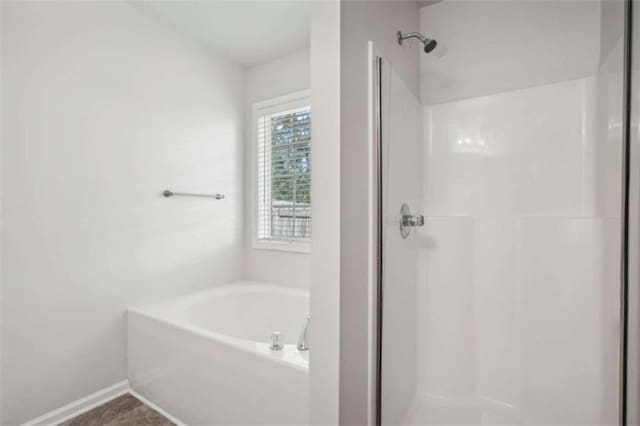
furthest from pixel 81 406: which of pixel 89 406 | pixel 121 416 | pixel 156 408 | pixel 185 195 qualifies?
pixel 185 195

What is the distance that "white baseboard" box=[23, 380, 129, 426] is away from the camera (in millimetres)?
1715

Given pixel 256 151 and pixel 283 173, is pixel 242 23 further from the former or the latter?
pixel 283 173

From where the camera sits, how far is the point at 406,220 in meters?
1.46

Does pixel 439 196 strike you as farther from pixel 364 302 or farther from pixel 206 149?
pixel 206 149

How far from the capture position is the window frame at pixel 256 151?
2.61 metres

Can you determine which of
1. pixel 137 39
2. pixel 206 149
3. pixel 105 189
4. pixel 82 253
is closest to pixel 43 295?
pixel 82 253

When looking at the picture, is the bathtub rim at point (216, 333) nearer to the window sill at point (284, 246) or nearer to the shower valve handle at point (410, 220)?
the window sill at point (284, 246)

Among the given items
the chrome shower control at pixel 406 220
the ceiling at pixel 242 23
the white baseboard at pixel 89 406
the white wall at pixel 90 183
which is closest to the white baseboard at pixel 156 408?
the white baseboard at pixel 89 406

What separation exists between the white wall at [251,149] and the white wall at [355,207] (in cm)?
143

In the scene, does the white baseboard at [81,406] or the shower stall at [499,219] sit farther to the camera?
the white baseboard at [81,406]

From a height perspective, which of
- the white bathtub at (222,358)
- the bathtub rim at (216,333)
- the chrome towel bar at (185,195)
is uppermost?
the chrome towel bar at (185,195)

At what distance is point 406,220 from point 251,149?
187cm

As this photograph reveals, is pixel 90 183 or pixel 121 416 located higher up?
pixel 90 183

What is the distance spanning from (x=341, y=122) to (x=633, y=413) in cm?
116
